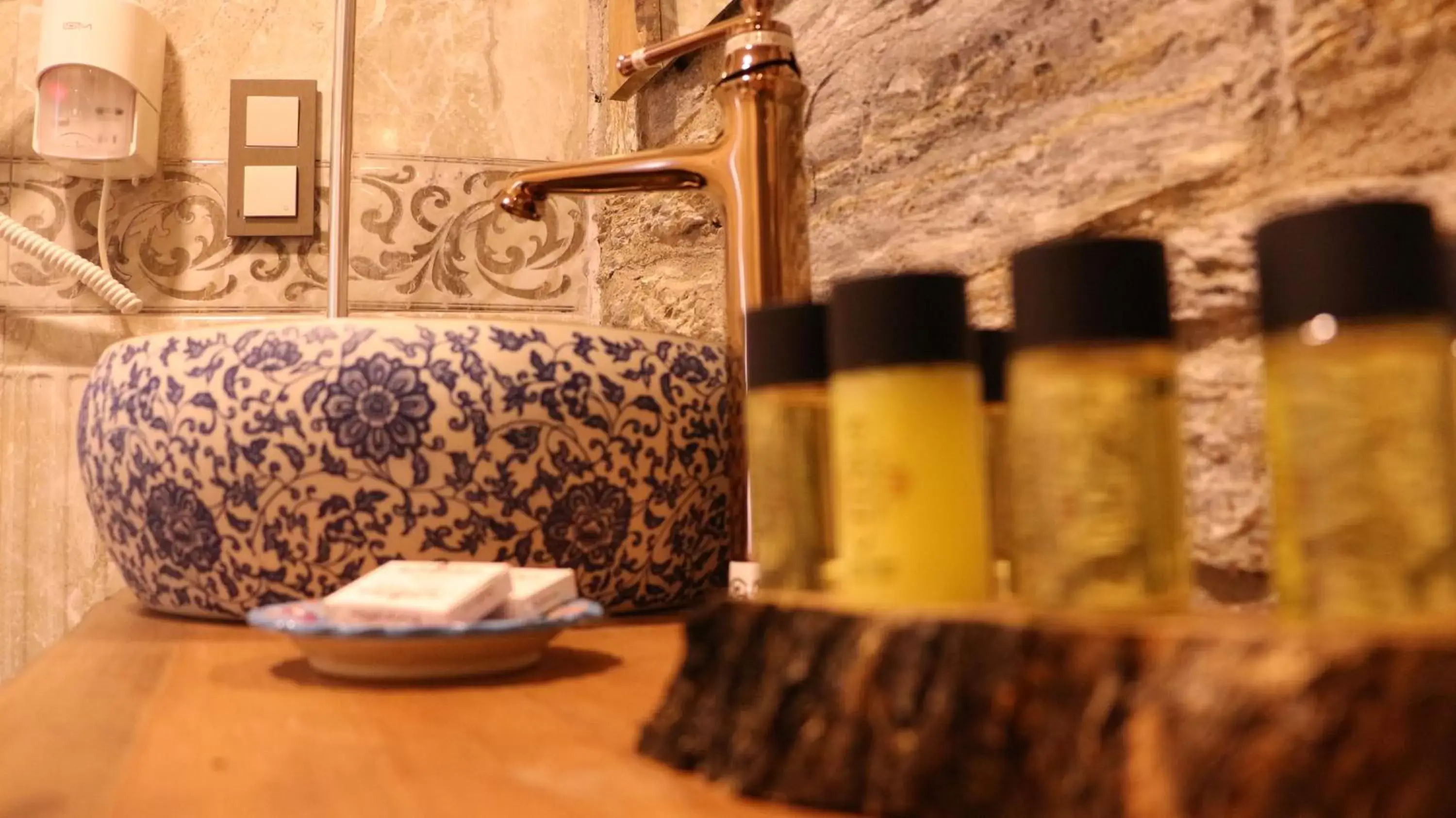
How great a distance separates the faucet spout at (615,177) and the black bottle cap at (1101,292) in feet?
1.29

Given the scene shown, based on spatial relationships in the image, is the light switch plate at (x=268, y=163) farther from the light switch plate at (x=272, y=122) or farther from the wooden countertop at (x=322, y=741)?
the wooden countertop at (x=322, y=741)

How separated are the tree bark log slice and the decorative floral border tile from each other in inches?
36.6

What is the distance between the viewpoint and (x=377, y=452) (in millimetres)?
545

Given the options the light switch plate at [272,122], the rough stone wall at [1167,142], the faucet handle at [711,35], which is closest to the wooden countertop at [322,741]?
the rough stone wall at [1167,142]

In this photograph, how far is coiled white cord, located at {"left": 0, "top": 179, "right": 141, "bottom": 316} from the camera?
1.10 metres

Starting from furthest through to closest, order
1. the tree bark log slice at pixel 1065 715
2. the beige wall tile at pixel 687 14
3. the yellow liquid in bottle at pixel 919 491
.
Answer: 1. the beige wall tile at pixel 687 14
2. the yellow liquid in bottle at pixel 919 491
3. the tree bark log slice at pixel 1065 715

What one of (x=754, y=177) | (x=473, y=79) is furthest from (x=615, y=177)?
(x=473, y=79)

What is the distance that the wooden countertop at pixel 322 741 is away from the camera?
28 centimetres

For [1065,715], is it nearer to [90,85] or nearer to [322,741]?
[322,741]

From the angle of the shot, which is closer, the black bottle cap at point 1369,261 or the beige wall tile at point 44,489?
the black bottle cap at point 1369,261

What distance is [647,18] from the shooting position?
3.46ft

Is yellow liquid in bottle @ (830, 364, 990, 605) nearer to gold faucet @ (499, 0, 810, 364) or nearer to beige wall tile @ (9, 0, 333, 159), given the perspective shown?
gold faucet @ (499, 0, 810, 364)

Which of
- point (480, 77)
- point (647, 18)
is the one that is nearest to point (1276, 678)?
point (647, 18)

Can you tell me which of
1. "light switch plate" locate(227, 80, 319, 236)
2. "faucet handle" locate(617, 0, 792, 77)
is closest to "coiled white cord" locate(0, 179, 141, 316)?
"light switch plate" locate(227, 80, 319, 236)
